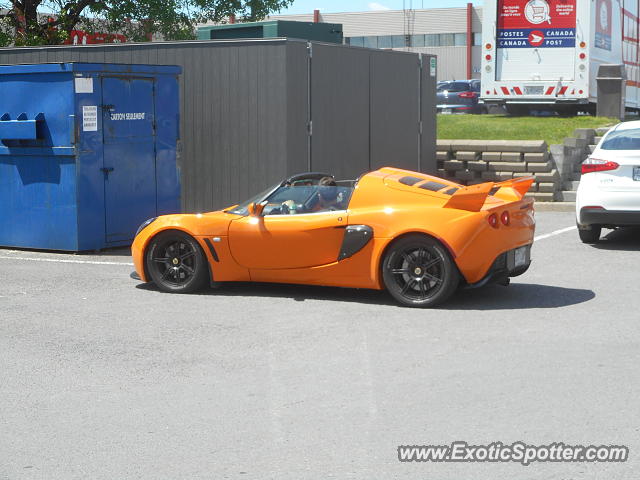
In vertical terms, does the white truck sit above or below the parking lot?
above

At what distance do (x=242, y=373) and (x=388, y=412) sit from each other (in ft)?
4.35

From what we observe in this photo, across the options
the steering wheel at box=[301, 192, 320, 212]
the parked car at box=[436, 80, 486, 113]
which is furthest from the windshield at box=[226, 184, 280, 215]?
the parked car at box=[436, 80, 486, 113]

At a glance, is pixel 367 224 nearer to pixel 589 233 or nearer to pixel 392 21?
pixel 589 233

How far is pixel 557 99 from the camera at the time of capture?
26.1 metres

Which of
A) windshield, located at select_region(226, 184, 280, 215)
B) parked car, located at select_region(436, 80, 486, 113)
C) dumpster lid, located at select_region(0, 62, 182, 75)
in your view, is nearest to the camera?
windshield, located at select_region(226, 184, 280, 215)

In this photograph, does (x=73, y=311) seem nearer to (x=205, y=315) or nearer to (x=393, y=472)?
(x=205, y=315)

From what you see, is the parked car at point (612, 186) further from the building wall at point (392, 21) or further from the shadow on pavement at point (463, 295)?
the building wall at point (392, 21)

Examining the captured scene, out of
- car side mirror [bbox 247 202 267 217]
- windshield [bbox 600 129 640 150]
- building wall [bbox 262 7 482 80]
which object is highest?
building wall [bbox 262 7 482 80]

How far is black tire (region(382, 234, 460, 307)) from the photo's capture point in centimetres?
907

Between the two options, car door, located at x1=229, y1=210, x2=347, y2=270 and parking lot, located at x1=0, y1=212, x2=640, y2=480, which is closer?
parking lot, located at x1=0, y1=212, x2=640, y2=480

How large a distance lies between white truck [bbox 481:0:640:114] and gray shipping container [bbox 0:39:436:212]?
373 inches

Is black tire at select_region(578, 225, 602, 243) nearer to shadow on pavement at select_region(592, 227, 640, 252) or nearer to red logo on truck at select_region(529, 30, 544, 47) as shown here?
shadow on pavement at select_region(592, 227, 640, 252)

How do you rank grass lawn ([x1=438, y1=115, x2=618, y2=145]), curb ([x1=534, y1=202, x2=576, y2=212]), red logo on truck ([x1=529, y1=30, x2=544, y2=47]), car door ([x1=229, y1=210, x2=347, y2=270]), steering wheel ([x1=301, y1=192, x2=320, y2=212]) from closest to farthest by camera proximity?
car door ([x1=229, y1=210, x2=347, y2=270]) → steering wheel ([x1=301, y1=192, x2=320, y2=212]) → curb ([x1=534, y1=202, x2=576, y2=212]) → grass lawn ([x1=438, y1=115, x2=618, y2=145]) → red logo on truck ([x1=529, y1=30, x2=544, y2=47])

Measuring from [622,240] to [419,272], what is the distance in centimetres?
551
